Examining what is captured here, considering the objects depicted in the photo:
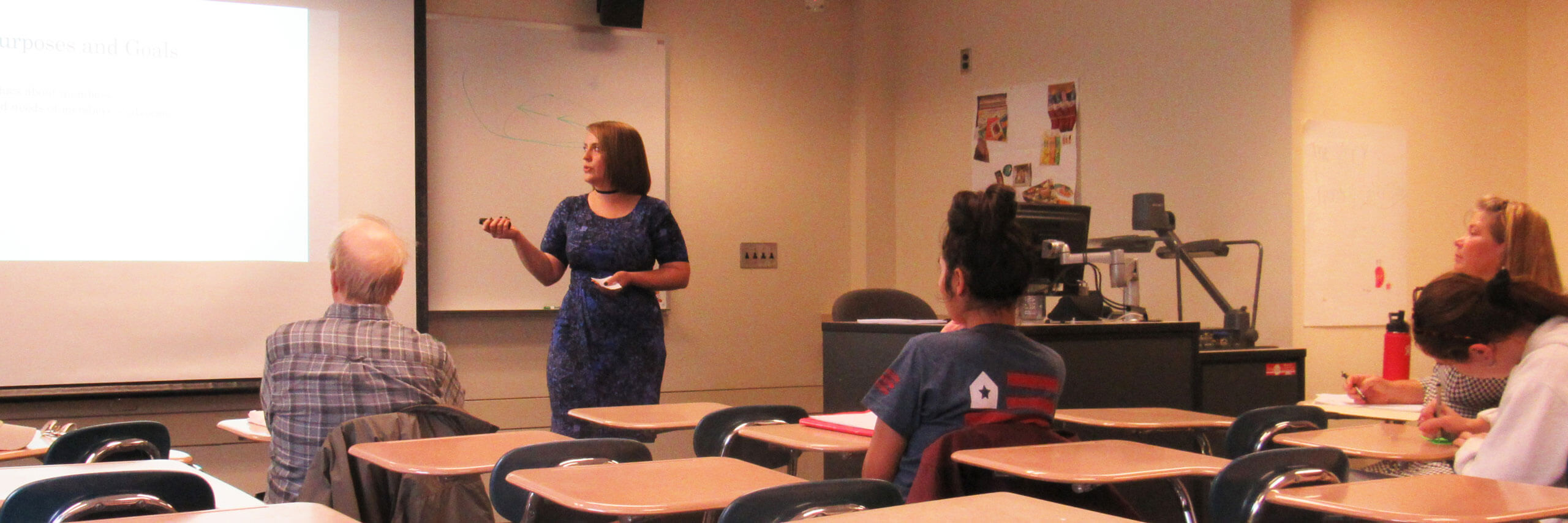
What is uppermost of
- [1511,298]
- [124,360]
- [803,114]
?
[803,114]

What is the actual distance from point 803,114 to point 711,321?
1.09m

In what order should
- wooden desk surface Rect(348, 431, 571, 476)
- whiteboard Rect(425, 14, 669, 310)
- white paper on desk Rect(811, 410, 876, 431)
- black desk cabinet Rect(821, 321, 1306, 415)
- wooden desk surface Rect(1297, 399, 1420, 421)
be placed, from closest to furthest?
wooden desk surface Rect(348, 431, 571, 476) < white paper on desk Rect(811, 410, 876, 431) < wooden desk surface Rect(1297, 399, 1420, 421) < black desk cabinet Rect(821, 321, 1306, 415) < whiteboard Rect(425, 14, 669, 310)

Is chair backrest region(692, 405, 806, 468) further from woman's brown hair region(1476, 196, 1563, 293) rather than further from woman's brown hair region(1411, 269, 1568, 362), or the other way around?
woman's brown hair region(1476, 196, 1563, 293)

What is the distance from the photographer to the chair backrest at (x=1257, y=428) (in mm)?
2199

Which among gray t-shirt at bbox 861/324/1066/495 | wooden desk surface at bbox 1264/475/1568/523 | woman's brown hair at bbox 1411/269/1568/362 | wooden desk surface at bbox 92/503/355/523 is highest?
woman's brown hair at bbox 1411/269/1568/362

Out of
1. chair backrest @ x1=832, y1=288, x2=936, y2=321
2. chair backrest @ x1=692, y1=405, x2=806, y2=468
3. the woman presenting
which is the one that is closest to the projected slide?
the woman presenting

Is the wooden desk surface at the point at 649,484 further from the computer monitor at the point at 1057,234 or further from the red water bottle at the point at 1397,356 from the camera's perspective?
the red water bottle at the point at 1397,356

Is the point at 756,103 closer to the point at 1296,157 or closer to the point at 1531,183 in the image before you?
the point at 1296,157

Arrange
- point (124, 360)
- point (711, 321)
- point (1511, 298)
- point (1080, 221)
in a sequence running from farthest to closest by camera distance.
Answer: point (711, 321)
point (124, 360)
point (1080, 221)
point (1511, 298)

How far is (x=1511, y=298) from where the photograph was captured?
202 centimetres

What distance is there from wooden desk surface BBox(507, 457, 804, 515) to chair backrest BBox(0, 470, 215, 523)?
0.40 meters

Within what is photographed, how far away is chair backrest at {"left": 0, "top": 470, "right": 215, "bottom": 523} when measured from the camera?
4.18 ft

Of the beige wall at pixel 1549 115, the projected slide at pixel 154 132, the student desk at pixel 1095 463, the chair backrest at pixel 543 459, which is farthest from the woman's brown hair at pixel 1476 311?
the projected slide at pixel 154 132

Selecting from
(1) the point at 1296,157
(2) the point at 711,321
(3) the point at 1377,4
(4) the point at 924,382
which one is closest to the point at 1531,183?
(3) the point at 1377,4
